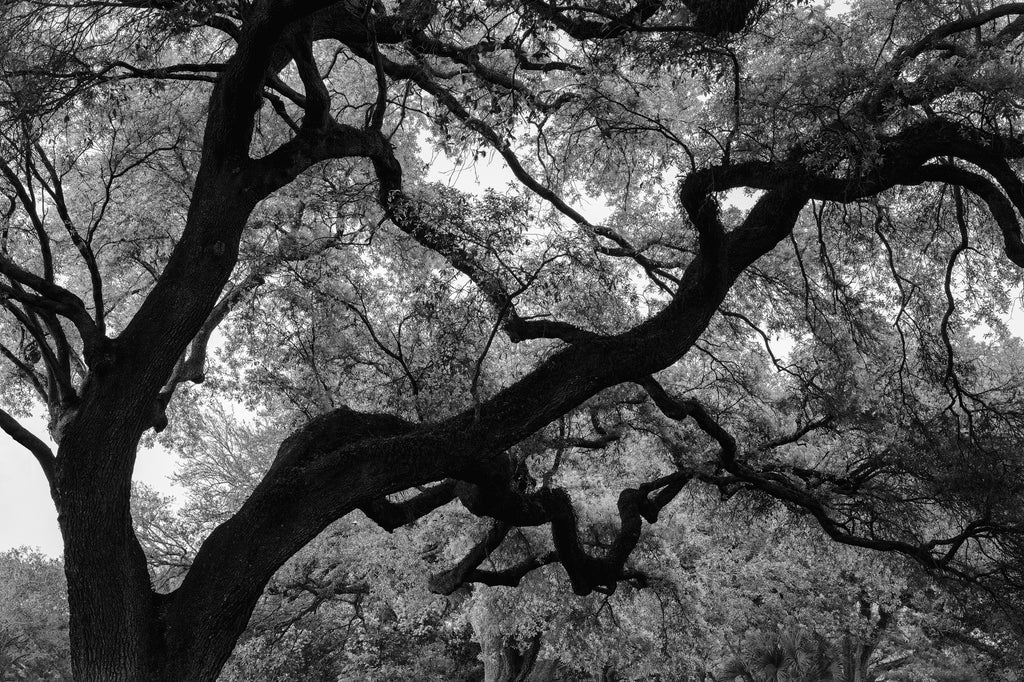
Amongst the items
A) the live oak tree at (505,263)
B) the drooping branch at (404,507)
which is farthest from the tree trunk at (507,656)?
the drooping branch at (404,507)

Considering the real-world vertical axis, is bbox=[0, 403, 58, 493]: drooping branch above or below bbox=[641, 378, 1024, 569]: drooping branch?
below

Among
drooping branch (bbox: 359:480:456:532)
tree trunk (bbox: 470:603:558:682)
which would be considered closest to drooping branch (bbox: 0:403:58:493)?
drooping branch (bbox: 359:480:456:532)

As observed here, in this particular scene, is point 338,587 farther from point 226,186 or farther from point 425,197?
point 226,186

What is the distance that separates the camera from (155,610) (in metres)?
4.46

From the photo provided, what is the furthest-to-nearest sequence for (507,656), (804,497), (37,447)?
Result: (507,656), (804,497), (37,447)

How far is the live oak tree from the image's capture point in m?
4.82

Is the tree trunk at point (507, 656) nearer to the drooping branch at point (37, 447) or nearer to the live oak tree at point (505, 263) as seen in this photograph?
the live oak tree at point (505, 263)

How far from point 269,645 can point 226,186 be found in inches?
392

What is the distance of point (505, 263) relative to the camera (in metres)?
6.87

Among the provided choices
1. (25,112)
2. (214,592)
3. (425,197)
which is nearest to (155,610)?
(214,592)

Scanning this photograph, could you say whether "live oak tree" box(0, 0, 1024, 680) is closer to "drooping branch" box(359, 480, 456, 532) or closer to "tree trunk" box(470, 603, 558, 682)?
"drooping branch" box(359, 480, 456, 532)

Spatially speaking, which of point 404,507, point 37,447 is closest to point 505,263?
point 404,507

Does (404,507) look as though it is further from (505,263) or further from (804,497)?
(804,497)

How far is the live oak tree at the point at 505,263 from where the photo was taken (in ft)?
15.8
